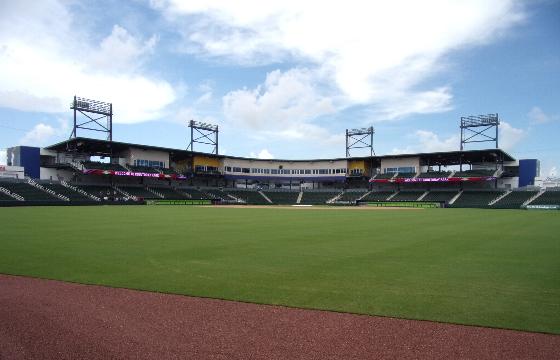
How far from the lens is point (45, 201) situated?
48281 millimetres

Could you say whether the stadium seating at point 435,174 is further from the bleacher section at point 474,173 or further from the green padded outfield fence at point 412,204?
the green padded outfield fence at point 412,204

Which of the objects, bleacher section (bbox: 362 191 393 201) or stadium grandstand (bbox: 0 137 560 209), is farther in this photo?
bleacher section (bbox: 362 191 393 201)

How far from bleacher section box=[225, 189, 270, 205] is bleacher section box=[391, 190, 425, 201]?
25.0 metres

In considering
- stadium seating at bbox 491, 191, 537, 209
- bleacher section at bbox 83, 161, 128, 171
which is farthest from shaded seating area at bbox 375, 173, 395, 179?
bleacher section at bbox 83, 161, 128, 171

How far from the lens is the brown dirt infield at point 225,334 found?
459 cm

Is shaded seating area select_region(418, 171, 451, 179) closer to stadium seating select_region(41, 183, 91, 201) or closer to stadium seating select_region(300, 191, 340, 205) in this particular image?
stadium seating select_region(300, 191, 340, 205)

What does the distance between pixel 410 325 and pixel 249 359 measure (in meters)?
2.50

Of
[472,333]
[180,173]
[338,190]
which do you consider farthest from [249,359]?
[338,190]

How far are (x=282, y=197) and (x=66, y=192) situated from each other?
41158 mm

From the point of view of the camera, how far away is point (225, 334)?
5176 millimetres

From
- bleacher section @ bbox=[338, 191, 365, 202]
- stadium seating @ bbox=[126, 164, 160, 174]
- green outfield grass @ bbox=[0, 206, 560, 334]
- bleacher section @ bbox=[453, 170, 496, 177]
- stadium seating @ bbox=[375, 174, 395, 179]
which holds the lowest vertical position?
bleacher section @ bbox=[338, 191, 365, 202]

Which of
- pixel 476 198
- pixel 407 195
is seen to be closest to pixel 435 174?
pixel 407 195

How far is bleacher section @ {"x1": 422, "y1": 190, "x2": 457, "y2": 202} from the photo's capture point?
2569 inches

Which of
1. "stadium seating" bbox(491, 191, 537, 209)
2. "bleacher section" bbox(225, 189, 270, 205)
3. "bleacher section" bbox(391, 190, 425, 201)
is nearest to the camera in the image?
"stadium seating" bbox(491, 191, 537, 209)
